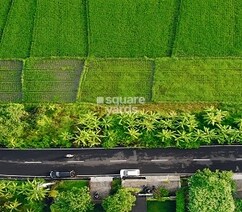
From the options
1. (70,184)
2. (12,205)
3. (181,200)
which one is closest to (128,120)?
(70,184)

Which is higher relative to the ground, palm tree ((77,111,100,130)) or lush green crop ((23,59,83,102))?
lush green crop ((23,59,83,102))

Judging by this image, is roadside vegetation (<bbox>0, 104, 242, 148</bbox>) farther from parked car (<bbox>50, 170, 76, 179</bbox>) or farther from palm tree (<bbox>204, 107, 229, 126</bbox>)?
parked car (<bbox>50, 170, 76, 179</bbox>)

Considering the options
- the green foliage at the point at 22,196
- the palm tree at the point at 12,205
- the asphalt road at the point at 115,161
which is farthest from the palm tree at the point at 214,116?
the palm tree at the point at 12,205

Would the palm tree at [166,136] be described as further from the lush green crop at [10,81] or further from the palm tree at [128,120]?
the lush green crop at [10,81]

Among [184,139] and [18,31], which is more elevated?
[18,31]

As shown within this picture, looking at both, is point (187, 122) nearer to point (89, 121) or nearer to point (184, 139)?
point (184, 139)

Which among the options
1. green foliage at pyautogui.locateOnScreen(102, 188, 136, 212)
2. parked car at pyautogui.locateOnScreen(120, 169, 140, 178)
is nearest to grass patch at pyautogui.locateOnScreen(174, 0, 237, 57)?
parked car at pyautogui.locateOnScreen(120, 169, 140, 178)
